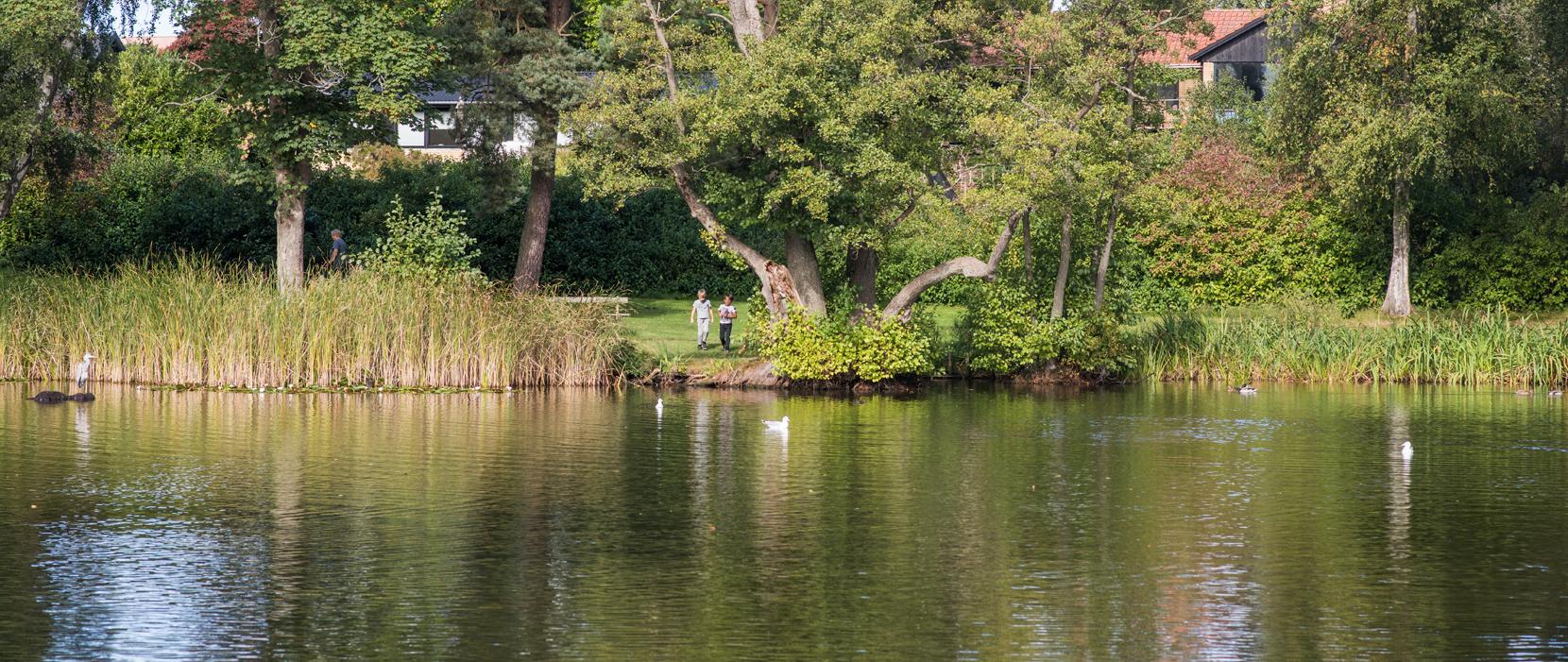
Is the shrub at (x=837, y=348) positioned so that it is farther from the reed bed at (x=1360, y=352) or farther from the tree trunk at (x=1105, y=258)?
the reed bed at (x=1360, y=352)

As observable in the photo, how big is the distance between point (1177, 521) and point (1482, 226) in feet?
93.7

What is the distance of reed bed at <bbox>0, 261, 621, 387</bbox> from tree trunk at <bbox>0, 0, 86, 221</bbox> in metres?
4.73

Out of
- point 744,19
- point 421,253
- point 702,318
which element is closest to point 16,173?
point 421,253

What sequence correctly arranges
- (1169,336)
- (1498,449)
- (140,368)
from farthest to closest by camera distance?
(1169,336), (140,368), (1498,449)

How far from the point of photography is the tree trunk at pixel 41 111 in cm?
3703

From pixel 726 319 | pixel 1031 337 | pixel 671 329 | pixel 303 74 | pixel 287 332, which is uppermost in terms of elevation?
pixel 303 74

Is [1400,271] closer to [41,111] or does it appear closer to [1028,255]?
[1028,255]

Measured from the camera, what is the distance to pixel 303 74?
37656 millimetres

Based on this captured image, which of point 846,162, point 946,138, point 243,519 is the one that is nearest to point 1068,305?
point 946,138

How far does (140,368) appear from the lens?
1272 inches

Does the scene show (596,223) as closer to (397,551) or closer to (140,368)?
Answer: (140,368)

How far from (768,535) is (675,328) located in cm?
2324

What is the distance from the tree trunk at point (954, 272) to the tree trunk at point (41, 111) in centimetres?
1826

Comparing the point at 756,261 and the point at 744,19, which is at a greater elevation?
the point at 744,19
